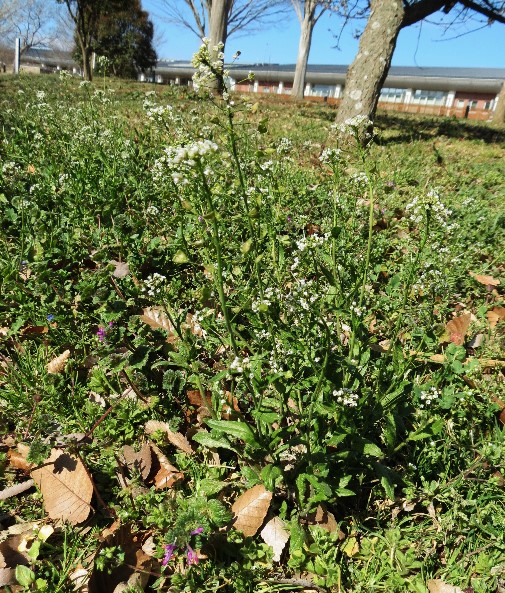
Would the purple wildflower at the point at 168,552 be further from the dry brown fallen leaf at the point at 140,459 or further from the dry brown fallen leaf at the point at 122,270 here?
the dry brown fallen leaf at the point at 122,270

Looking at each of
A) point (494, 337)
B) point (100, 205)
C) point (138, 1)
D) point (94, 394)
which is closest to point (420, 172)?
point (494, 337)

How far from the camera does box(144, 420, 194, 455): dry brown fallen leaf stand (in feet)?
7.03

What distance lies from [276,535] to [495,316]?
2.16 metres

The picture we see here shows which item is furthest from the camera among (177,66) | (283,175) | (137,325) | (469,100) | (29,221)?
(177,66)

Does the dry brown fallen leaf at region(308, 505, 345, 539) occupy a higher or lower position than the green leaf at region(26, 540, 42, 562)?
higher

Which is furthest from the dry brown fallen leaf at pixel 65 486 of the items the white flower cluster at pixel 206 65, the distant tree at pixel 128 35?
the distant tree at pixel 128 35

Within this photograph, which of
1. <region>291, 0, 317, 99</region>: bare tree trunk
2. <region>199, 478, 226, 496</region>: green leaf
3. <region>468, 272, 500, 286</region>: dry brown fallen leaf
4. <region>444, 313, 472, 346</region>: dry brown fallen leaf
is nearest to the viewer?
<region>199, 478, 226, 496</region>: green leaf

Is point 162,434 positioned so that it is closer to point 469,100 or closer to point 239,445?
point 239,445

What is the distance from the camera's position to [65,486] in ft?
6.31

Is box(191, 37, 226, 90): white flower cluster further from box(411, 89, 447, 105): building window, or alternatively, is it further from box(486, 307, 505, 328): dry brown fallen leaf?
box(411, 89, 447, 105): building window

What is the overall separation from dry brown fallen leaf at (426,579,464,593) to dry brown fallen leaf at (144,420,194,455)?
110 centimetres

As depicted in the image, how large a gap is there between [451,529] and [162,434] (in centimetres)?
131

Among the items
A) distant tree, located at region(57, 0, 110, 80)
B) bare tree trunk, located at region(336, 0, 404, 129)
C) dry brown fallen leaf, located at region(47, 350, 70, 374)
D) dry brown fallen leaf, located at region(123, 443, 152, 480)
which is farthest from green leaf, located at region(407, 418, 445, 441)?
distant tree, located at region(57, 0, 110, 80)

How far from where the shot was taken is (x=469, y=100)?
44844mm
